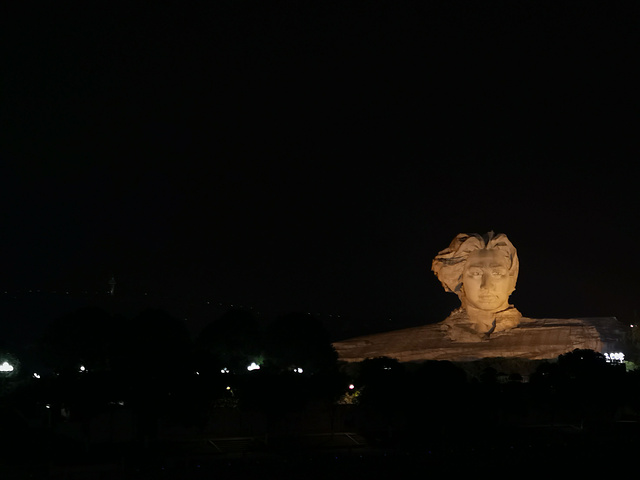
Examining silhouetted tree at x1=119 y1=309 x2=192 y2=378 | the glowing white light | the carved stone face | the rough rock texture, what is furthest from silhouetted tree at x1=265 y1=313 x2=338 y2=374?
the glowing white light

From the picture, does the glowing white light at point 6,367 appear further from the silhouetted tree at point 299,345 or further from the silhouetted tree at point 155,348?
the silhouetted tree at point 299,345

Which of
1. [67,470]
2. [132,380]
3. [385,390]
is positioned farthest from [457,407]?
[67,470]

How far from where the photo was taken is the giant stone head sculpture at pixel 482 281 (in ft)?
201

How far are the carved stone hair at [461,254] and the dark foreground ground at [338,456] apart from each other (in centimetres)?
1247

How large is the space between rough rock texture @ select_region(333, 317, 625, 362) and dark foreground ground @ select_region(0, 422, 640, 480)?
270 inches

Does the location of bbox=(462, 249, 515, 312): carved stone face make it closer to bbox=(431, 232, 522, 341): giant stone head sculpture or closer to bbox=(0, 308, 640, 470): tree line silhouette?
bbox=(431, 232, 522, 341): giant stone head sculpture

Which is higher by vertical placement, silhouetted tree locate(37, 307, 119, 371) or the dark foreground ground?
silhouetted tree locate(37, 307, 119, 371)

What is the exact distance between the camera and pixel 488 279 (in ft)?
200

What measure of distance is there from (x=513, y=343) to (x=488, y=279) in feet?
12.0

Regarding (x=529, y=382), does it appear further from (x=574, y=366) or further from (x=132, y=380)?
(x=132, y=380)

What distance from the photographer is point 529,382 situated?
53312 millimetres

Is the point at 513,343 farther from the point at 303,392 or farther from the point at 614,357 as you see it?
the point at 303,392

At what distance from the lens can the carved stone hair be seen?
6188 cm

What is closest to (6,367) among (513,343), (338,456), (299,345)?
(299,345)
